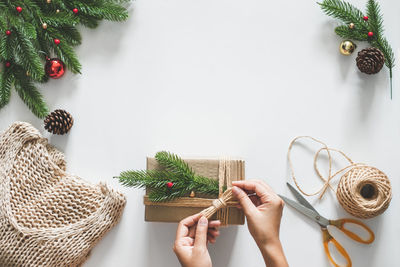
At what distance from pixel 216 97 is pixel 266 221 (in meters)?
0.47

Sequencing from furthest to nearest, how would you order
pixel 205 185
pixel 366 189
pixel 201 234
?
1. pixel 366 189
2. pixel 205 185
3. pixel 201 234

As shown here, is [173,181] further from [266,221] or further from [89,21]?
[89,21]

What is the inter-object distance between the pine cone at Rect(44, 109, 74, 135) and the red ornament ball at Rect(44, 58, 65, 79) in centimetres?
13

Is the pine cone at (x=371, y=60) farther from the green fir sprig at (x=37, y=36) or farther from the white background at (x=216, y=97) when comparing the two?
the green fir sprig at (x=37, y=36)

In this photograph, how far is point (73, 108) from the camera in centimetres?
127

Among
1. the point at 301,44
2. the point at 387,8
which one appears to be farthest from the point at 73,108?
the point at 387,8

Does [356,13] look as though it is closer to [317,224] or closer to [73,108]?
[317,224]

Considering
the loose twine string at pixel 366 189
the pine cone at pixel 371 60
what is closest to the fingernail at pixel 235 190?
the loose twine string at pixel 366 189

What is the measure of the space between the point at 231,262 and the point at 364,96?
0.76 metres

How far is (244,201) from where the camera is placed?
1028mm

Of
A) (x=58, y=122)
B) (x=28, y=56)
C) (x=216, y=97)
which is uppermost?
(x=28, y=56)

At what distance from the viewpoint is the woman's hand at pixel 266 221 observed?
3.27 ft

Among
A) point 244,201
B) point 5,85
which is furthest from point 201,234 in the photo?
point 5,85

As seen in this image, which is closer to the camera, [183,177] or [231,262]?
[183,177]
